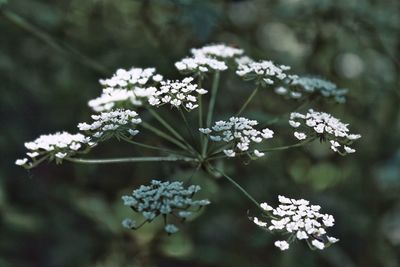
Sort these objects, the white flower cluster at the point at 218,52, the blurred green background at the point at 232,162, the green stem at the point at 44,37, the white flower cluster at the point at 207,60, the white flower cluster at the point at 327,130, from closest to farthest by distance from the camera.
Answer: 1. the white flower cluster at the point at 327,130
2. the white flower cluster at the point at 207,60
3. the white flower cluster at the point at 218,52
4. the green stem at the point at 44,37
5. the blurred green background at the point at 232,162

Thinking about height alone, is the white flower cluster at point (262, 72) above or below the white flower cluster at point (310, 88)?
below

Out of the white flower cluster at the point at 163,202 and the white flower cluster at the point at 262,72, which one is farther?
the white flower cluster at the point at 262,72

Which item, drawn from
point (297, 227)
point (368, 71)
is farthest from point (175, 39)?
point (297, 227)

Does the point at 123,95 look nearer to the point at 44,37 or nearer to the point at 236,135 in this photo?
the point at 236,135

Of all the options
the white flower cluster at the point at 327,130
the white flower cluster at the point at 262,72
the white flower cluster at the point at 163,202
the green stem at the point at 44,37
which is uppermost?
the green stem at the point at 44,37

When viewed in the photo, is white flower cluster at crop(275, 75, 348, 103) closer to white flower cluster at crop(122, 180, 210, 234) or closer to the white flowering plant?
the white flowering plant

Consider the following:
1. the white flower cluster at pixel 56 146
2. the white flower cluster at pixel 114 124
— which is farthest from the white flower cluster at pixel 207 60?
the white flower cluster at pixel 56 146

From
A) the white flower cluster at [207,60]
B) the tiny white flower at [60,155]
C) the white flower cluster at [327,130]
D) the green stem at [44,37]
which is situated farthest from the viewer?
the green stem at [44,37]

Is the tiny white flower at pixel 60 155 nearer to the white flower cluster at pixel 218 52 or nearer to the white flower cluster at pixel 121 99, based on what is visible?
the white flower cluster at pixel 121 99

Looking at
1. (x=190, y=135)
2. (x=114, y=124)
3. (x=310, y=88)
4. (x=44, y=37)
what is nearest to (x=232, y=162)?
(x=310, y=88)
